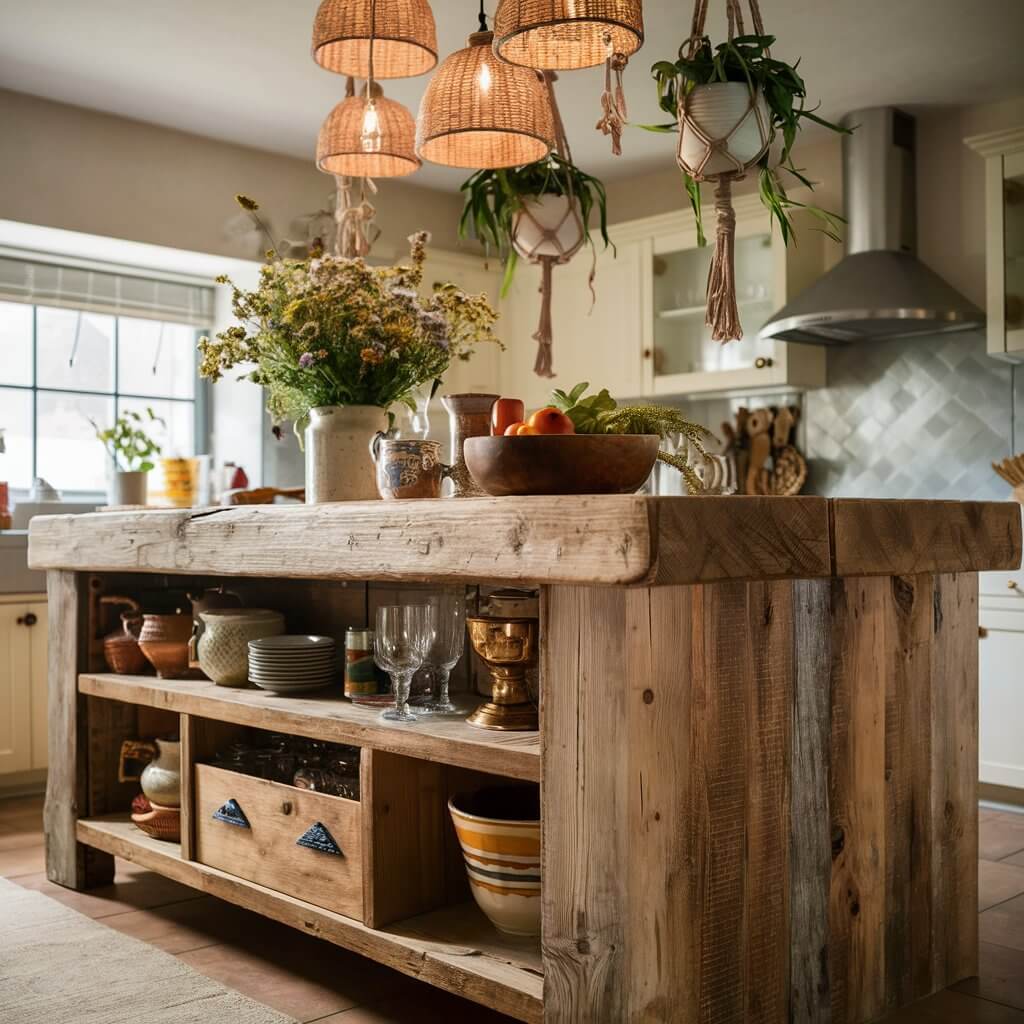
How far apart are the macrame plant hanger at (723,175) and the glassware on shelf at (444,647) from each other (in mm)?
697

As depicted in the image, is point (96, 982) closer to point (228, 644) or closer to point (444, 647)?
point (228, 644)

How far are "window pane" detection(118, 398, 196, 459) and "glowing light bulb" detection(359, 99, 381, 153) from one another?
8.81 ft

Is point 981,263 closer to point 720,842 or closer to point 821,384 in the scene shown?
point 821,384

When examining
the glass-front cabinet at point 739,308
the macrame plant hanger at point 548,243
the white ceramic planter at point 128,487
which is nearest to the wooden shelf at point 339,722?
the macrame plant hanger at point 548,243

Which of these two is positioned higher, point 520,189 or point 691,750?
point 520,189

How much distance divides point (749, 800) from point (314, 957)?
3.60 feet

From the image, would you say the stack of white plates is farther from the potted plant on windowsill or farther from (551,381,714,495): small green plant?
the potted plant on windowsill

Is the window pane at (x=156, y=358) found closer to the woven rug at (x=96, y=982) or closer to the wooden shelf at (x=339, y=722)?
the wooden shelf at (x=339, y=722)

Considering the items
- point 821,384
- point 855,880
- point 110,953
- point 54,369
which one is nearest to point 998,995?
point 855,880

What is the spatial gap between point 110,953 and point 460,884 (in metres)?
0.80

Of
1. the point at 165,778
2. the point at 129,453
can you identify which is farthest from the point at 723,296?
the point at 129,453

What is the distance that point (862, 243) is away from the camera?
15.0 ft

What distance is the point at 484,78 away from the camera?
2301 millimetres

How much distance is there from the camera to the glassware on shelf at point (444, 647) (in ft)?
7.22
